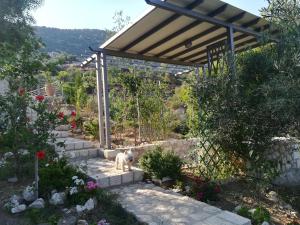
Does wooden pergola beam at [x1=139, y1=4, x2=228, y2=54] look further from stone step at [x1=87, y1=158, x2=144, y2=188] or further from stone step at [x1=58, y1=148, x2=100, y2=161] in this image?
stone step at [x1=87, y1=158, x2=144, y2=188]

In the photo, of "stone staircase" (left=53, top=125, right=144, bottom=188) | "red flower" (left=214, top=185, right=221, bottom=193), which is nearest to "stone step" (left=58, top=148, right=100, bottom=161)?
"stone staircase" (left=53, top=125, right=144, bottom=188)

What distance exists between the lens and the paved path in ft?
→ 13.1

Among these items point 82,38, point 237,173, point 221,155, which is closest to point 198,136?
point 221,155

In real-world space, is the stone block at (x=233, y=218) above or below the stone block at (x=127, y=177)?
below

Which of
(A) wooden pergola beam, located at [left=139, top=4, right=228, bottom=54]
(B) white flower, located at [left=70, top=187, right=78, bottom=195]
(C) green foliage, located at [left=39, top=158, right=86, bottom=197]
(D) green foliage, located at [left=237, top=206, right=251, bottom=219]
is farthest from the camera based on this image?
(A) wooden pergola beam, located at [left=139, top=4, right=228, bottom=54]

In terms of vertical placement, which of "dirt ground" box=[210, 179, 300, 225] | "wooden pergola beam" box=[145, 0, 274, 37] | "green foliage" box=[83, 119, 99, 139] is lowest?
"dirt ground" box=[210, 179, 300, 225]

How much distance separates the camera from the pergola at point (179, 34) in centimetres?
567

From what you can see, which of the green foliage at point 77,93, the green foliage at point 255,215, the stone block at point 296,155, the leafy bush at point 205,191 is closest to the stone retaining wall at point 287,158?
Answer: the stone block at point 296,155

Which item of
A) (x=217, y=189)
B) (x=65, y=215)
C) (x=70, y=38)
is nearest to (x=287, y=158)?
(x=217, y=189)

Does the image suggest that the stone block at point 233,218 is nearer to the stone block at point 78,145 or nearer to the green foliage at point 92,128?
the stone block at point 78,145

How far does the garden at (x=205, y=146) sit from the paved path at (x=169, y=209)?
21cm

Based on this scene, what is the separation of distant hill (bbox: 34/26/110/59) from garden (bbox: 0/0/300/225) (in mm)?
32047

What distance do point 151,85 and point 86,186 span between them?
17.5 feet

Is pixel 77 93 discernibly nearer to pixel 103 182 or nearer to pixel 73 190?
pixel 103 182
